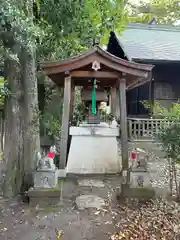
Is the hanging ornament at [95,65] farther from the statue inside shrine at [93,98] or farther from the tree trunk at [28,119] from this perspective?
the tree trunk at [28,119]

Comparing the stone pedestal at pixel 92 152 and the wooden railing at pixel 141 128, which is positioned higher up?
the wooden railing at pixel 141 128

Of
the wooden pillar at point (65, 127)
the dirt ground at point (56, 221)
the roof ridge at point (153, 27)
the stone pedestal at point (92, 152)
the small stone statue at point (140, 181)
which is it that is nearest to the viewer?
the dirt ground at point (56, 221)

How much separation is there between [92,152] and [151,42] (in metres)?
8.23

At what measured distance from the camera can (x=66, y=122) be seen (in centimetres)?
499

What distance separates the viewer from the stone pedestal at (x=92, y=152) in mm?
5535

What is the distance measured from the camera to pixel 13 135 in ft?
13.3

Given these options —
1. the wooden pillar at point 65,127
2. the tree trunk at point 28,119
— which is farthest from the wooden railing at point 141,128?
the tree trunk at point 28,119

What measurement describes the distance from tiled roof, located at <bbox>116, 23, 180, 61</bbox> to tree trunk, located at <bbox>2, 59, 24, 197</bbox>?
5.77 m

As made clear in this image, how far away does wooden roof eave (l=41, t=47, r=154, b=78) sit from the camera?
4672 mm

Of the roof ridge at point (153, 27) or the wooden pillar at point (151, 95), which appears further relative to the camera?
the roof ridge at point (153, 27)

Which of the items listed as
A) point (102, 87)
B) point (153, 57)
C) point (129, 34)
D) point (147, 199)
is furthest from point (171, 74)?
point (147, 199)

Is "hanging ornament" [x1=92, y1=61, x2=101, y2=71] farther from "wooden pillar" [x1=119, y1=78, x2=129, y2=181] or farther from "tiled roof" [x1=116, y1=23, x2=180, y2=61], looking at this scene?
"tiled roof" [x1=116, y1=23, x2=180, y2=61]

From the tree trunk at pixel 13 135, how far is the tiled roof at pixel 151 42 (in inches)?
227

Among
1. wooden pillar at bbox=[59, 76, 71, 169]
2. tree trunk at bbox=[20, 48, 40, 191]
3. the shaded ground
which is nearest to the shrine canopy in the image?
wooden pillar at bbox=[59, 76, 71, 169]
